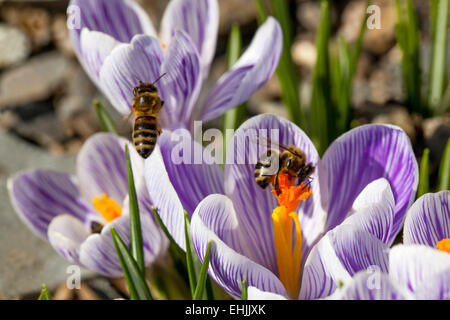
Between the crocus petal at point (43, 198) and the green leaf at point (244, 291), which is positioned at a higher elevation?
the crocus petal at point (43, 198)

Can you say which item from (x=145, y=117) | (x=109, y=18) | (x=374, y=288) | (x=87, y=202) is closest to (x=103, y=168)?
(x=87, y=202)

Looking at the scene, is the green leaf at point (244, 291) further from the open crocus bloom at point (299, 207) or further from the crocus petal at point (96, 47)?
the crocus petal at point (96, 47)

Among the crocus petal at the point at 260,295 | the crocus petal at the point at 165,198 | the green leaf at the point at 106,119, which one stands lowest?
the crocus petal at the point at 260,295

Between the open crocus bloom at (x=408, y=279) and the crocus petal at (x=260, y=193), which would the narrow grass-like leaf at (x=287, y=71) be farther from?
the open crocus bloom at (x=408, y=279)

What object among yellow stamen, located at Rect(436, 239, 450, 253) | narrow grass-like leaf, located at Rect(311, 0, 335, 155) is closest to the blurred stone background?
narrow grass-like leaf, located at Rect(311, 0, 335, 155)

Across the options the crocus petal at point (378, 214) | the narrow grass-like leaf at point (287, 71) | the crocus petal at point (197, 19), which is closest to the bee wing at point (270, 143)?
the crocus petal at point (378, 214)

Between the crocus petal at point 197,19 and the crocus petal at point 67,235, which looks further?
the crocus petal at point 197,19

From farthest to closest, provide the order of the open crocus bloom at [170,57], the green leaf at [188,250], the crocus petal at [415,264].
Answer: the open crocus bloom at [170,57] → the green leaf at [188,250] → the crocus petal at [415,264]

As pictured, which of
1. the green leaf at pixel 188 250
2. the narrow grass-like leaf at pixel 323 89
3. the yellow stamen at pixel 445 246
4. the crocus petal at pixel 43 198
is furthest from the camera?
the narrow grass-like leaf at pixel 323 89
